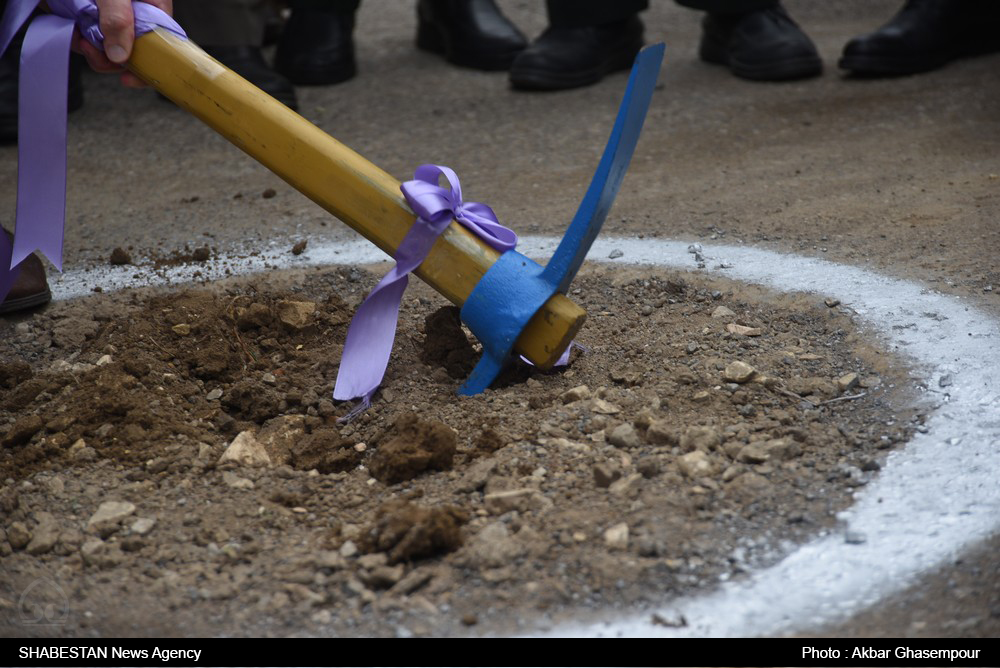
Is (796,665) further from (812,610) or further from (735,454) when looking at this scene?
(735,454)

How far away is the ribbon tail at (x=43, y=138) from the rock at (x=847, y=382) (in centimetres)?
158

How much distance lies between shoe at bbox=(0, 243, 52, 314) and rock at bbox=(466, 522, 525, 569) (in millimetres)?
1490

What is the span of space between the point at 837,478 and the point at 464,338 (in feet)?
2.71

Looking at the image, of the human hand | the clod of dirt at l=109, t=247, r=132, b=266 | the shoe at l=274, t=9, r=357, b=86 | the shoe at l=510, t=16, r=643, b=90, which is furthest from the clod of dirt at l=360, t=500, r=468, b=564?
the shoe at l=274, t=9, r=357, b=86

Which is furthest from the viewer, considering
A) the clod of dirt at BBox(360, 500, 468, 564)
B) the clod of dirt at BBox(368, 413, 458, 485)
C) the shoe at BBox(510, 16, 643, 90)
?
the shoe at BBox(510, 16, 643, 90)

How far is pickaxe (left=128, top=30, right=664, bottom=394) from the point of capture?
1838 mm

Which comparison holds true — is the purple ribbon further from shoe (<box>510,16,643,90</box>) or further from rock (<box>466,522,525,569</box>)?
shoe (<box>510,16,643,90</box>)

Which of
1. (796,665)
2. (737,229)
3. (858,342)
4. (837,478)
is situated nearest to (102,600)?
(796,665)

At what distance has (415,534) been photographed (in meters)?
1.50

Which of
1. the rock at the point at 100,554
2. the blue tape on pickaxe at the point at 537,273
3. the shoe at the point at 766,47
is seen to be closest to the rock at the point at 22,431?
the rock at the point at 100,554

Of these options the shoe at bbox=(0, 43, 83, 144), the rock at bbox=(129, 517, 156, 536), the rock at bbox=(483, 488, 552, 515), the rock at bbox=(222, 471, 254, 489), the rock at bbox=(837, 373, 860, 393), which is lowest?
the shoe at bbox=(0, 43, 83, 144)

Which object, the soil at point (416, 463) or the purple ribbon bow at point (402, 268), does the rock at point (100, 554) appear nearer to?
the soil at point (416, 463)

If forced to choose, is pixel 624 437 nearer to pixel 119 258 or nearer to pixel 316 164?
pixel 316 164

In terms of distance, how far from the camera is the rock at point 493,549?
4.90 feet
